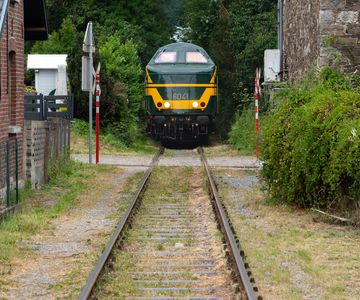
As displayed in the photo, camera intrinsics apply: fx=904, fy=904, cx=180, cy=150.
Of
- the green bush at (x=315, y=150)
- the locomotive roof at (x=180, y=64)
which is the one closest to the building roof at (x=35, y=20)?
the green bush at (x=315, y=150)

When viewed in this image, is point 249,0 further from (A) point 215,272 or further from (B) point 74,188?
(A) point 215,272

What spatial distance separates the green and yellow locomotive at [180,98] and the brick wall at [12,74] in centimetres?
1317

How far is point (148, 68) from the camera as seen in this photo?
3088 centimetres

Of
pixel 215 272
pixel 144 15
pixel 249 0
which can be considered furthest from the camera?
pixel 144 15

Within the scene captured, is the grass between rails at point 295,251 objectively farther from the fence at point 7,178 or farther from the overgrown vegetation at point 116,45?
the overgrown vegetation at point 116,45

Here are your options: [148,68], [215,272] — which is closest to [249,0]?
[148,68]

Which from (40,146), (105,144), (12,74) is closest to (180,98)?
(105,144)

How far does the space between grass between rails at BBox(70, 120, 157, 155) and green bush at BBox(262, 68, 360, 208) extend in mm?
14590

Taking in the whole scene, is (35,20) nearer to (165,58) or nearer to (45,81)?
(165,58)

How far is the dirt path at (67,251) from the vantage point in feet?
28.0

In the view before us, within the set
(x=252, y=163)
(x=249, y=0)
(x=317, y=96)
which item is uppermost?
(x=249, y=0)

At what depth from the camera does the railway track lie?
27.0 feet

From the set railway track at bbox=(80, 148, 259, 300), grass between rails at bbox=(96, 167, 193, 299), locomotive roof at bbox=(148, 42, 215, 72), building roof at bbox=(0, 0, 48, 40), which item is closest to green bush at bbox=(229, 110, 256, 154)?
locomotive roof at bbox=(148, 42, 215, 72)

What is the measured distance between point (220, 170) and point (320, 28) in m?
4.80
